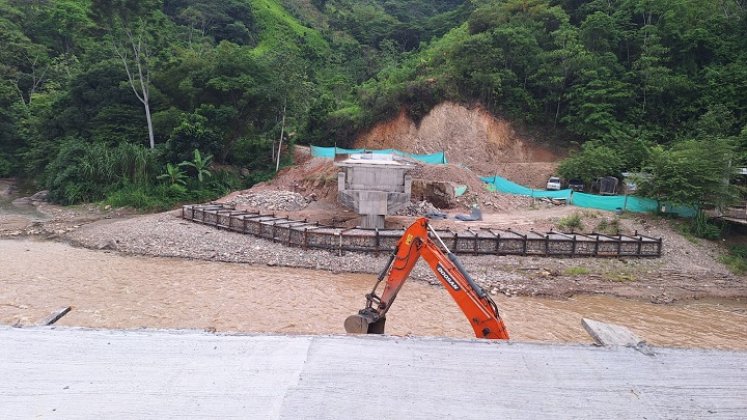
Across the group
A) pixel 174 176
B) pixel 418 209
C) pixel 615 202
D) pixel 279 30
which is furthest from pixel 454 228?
pixel 279 30

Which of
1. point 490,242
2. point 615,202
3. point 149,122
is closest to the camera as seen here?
point 490,242

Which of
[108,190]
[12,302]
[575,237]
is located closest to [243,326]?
[12,302]

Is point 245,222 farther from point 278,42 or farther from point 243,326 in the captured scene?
point 278,42

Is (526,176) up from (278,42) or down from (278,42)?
down

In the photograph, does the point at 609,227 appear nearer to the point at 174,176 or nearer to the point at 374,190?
the point at 374,190

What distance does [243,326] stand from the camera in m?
10.8

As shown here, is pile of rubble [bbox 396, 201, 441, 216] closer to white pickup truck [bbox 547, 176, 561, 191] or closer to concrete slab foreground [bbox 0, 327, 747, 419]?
white pickup truck [bbox 547, 176, 561, 191]

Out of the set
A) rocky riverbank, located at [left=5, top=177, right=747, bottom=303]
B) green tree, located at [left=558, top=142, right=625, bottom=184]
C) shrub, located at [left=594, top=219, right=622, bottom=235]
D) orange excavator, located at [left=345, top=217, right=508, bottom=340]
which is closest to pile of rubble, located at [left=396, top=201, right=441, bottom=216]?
rocky riverbank, located at [left=5, top=177, right=747, bottom=303]

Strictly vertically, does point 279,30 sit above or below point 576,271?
above

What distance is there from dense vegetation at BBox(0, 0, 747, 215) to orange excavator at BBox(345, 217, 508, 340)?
19150 millimetres

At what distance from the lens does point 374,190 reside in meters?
21.3

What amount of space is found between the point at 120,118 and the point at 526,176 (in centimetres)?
3010

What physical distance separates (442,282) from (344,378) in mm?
2922

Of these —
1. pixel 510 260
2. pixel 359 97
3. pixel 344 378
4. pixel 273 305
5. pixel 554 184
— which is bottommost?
pixel 273 305
